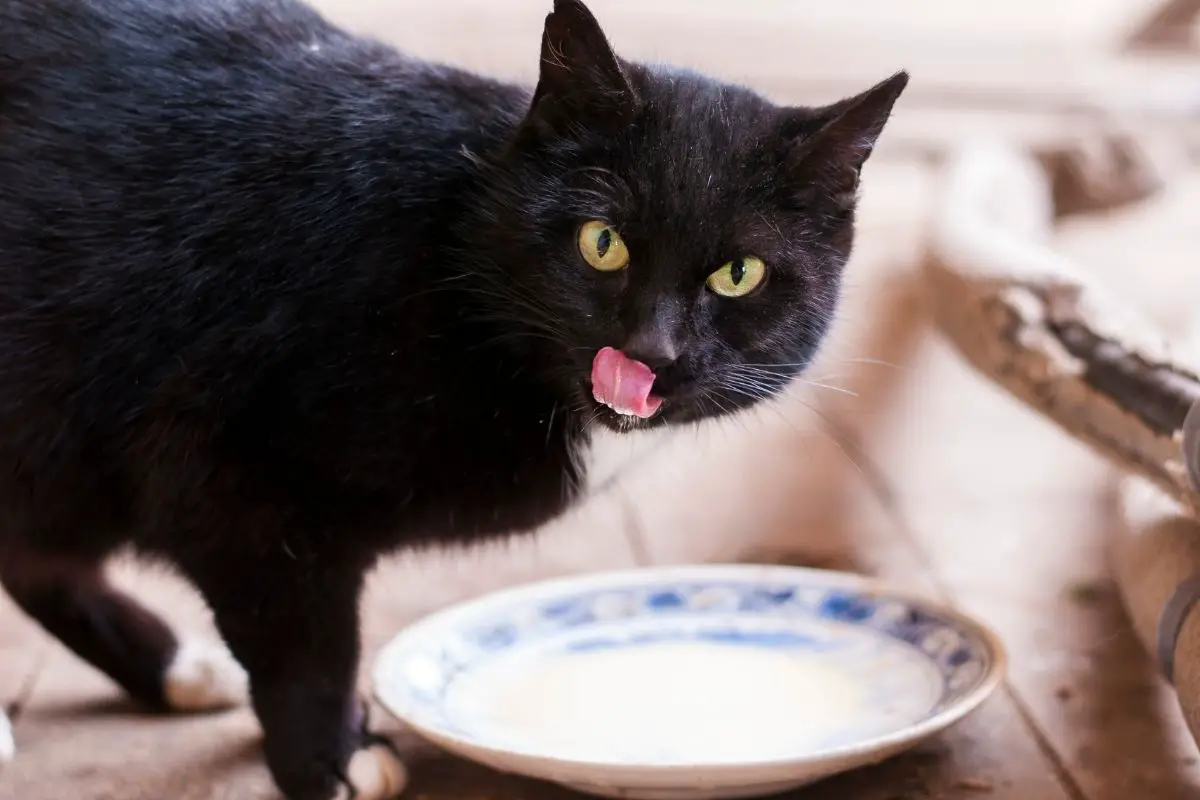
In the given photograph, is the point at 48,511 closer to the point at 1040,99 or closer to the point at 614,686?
the point at 614,686

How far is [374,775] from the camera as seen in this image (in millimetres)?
1224

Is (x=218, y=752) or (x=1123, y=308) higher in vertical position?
(x=1123, y=308)

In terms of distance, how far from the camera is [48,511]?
3.84ft

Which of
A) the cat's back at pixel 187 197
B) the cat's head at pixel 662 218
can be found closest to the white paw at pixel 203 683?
the cat's back at pixel 187 197

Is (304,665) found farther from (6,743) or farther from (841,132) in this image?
(841,132)

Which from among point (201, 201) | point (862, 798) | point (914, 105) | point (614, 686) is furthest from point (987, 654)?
point (914, 105)

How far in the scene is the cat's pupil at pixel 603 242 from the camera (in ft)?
3.51

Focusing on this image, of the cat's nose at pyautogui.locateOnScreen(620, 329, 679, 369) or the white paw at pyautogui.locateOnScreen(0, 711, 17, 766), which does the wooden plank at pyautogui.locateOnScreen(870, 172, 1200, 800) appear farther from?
the white paw at pyautogui.locateOnScreen(0, 711, 17, 766)

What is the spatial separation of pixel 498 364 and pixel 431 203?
0.15 m

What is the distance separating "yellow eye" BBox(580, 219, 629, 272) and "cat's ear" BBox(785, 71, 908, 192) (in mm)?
157

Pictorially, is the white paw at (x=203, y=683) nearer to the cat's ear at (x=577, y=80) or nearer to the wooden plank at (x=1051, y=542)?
the cat's ear at (x=577, y=80)

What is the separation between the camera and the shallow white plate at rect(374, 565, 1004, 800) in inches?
44.7

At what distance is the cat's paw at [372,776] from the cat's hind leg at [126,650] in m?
0.24

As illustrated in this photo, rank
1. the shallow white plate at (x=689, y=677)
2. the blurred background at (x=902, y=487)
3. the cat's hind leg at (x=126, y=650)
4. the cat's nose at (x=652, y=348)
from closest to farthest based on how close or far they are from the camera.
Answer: the cat's nose at (x=652, y=348) < the shallow white plate at (x=689, y=677) < the blurred background at (x=902, y=487) < the cat's hind leg at (x=126, y=650)
